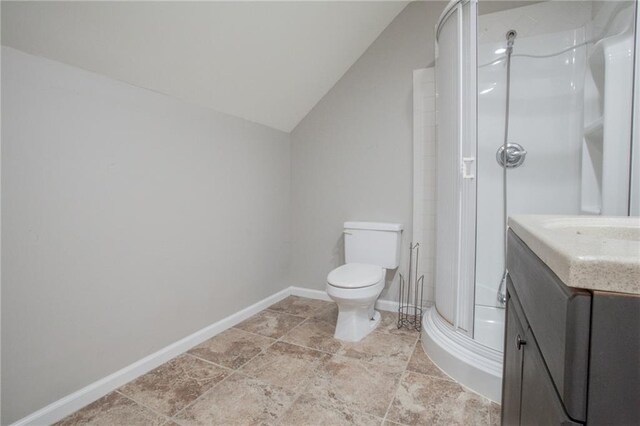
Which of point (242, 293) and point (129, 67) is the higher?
point (129, 67)

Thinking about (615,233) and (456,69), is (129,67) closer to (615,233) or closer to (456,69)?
→ (456,69)

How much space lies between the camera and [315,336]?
212 cm

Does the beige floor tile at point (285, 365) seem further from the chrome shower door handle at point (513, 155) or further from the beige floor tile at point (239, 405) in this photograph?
the chrome shower door handle at point (513, 155)

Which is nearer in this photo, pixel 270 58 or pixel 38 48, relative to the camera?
pixel 38 48

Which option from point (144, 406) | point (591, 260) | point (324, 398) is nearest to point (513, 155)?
point (324, 398)

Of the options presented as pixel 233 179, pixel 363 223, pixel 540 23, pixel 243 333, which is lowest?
pixel 243 333

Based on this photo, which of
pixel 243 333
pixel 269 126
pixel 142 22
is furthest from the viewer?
pixel 269 126

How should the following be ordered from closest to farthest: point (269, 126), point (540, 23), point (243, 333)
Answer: point (540, 23)
point (243, 333)
point (269, 126)

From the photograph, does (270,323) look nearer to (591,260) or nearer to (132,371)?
(132,371)

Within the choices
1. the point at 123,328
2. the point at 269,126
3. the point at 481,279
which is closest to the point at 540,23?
the point at 481,279

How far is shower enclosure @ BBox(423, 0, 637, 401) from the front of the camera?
4.72 feet

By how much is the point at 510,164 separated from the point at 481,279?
82 centimetres

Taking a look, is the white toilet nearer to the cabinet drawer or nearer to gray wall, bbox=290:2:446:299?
gray wall, bbox=290:2:446:299

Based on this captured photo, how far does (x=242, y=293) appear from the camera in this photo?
2389mm
